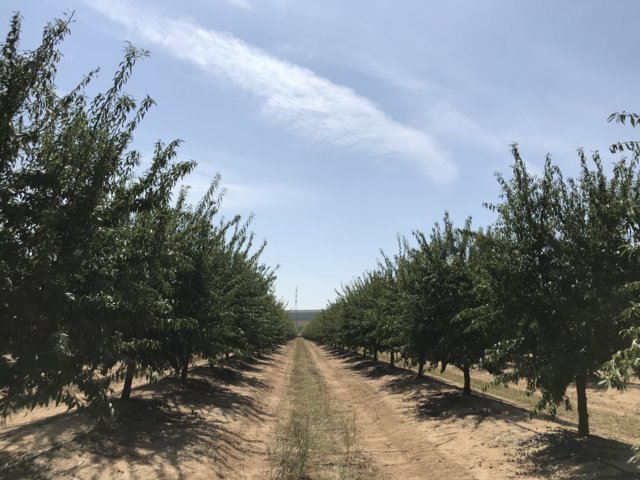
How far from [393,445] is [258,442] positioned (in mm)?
3198

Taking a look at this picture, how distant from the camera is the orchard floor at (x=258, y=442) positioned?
306 inches

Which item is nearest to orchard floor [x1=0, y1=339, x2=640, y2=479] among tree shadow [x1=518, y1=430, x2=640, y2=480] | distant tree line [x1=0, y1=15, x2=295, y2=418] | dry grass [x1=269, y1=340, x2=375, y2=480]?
tree shadow [x1=518, y1=430, x2=640, y2=480]

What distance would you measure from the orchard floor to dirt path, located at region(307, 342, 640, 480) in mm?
24

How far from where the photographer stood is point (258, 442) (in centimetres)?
1150

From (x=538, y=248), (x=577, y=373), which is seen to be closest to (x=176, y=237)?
(x=538, y=248)

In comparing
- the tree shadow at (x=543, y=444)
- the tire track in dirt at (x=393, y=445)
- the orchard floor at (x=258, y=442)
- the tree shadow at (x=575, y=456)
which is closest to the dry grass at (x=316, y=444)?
the orchard floor at (x=258, y=442)

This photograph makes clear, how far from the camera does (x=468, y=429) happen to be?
12141mm

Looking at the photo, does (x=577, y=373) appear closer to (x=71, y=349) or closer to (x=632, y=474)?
(x=632, y=474)

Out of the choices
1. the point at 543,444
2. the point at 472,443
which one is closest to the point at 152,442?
the point at 472,443

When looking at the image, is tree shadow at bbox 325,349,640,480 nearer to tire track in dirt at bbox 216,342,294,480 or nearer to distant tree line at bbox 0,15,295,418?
tire track in dirt at bbox 216,342,294,480

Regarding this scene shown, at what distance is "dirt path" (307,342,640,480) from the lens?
8.46 m

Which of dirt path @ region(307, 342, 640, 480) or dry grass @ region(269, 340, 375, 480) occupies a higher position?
dirt path @ region(307, 342, 640, 480)

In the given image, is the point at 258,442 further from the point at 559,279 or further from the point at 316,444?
the point at 559,279

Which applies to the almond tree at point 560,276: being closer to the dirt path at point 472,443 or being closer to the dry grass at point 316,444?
the dirt path at point 472,443
